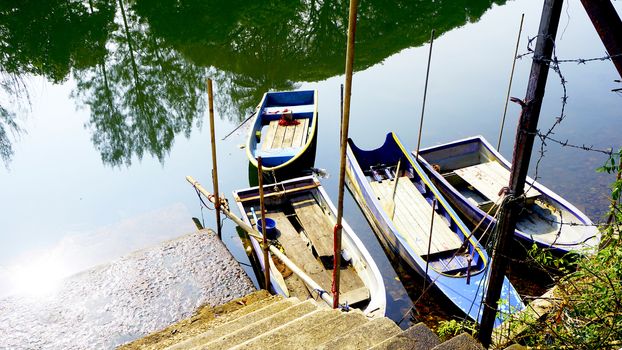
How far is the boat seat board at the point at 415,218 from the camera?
7559 millimetres

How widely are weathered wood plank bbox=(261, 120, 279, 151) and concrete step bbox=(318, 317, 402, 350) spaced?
7043 mm

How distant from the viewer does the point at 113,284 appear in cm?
727

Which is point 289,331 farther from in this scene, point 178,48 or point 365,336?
point 178,48

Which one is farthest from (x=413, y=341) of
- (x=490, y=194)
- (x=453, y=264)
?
(x=490, y=194)

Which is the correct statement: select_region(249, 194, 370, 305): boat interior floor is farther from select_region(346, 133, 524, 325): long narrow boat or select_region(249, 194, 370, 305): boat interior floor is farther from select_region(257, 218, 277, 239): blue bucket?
select_region(346, 133, 524, 325): long narrow boat

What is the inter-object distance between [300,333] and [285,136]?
23.9 feet

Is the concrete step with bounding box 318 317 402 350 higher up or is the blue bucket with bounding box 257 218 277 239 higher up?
the concrete step with bounding box 318 317 402 350

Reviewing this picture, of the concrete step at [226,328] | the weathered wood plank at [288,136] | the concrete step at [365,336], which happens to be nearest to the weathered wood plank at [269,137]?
the weathered wood plank at [288,136]

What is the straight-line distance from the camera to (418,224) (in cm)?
812

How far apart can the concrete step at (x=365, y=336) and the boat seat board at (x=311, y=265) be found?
2791mm

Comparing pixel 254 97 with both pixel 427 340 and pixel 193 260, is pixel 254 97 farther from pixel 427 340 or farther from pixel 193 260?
pixel 427 340

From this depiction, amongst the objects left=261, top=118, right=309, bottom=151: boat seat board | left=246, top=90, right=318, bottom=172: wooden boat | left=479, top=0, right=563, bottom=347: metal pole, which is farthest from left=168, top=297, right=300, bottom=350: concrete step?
left=261, top=118, right=309, bottom=151: boat seat board

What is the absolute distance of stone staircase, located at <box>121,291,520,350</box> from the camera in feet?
10.5

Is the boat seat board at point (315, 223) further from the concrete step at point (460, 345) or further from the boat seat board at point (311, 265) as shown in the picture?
the concrete step at point (460, 345)
